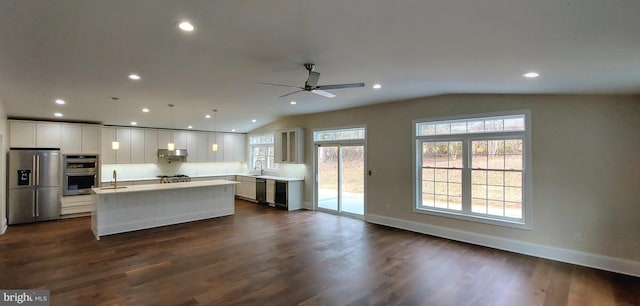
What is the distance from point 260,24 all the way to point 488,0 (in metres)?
1.68

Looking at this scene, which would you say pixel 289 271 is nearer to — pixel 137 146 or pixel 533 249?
pixel 533 249

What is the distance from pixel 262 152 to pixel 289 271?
6414mm

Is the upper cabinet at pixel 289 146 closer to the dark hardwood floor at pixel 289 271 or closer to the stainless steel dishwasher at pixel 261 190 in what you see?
the stainless steel dishwasher at pixel 261 190

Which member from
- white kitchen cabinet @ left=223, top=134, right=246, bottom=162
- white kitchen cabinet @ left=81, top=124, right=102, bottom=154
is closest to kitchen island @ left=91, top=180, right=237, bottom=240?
white kitchen cabinet @ left=81, top=124, right=102, bottom=154

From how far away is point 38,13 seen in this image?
2.19m

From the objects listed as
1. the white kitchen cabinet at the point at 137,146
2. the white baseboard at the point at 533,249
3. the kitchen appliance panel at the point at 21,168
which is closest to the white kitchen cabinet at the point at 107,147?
the white kitchen cabinet at the point at 137,146

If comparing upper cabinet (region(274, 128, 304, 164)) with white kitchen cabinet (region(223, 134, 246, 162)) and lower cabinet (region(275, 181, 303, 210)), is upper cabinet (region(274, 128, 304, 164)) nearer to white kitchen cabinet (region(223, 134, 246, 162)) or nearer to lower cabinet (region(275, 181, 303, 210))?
lower cabinet (region(275, 181, 303, 210))

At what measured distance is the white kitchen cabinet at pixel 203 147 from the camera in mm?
9219

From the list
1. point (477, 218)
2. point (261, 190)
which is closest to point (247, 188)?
point (261, 190)

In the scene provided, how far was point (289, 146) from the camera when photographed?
8.08 m

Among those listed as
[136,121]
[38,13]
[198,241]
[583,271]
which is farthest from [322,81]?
[136,121]

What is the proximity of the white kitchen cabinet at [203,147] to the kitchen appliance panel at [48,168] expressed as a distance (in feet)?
11.2

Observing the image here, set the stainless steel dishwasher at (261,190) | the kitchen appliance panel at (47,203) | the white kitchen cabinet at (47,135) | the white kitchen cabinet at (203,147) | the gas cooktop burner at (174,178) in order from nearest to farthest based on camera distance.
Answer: the kitchen appliance panel at (47,203)
the white kitchen cabinet at (47,135)
the gas cooktop burner at (174,178)
the stainless steel dishwasher at (261,190)
the white kitchen cabinet at (203,147)

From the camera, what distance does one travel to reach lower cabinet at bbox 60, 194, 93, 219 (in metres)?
6.64
